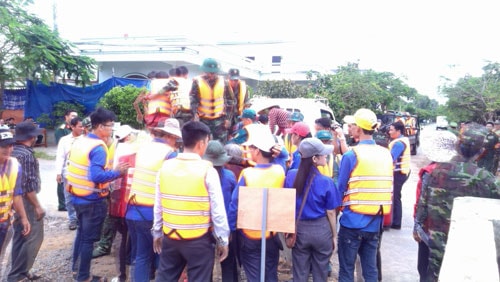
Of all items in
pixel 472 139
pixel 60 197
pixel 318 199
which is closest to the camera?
pixel 472 139

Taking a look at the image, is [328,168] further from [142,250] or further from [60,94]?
[60,94]

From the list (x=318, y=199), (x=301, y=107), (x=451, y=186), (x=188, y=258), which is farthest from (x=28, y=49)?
(x=451, y=186)

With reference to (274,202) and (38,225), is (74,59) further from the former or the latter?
(274,202)

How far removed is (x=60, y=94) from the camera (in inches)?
646

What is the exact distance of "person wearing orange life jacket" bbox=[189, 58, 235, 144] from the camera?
17.4 ft

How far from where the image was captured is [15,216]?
14.2ft

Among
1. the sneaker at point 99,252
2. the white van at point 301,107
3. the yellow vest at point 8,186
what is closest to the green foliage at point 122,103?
the white van at point 301,107

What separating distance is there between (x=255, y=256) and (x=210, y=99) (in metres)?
2.43

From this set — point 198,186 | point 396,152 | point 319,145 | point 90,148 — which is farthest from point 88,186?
point 396,152

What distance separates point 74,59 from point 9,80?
2.49 m

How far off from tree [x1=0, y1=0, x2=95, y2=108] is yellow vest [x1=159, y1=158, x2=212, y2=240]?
12.2 metres

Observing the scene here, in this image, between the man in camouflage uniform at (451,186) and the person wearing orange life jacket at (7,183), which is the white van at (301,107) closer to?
the man in camouflage uniform at (451,186)

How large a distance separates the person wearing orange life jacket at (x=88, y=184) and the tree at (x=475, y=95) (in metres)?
18.8

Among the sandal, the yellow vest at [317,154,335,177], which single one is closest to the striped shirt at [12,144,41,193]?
the sandal
